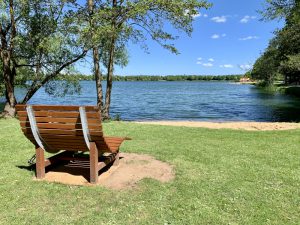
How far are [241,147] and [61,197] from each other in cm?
507

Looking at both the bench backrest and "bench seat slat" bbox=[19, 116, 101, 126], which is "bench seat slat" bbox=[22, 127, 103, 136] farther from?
"bench seat slat" bbox=[19, 116, 101, 126]

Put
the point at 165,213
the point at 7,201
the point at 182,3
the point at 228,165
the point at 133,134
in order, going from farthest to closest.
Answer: the point at 182,3 → the point at 133,134 → the point at 228,165 → the point at 7,201 → the point at 165,213

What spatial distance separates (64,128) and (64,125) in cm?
5

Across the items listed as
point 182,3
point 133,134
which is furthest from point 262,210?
point 182,3

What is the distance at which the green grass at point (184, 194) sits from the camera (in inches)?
183

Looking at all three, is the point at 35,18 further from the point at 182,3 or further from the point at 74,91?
the point at 182,3

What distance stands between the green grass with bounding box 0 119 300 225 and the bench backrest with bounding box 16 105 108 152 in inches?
30.3

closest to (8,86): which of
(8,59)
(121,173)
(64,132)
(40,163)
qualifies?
(8,59)

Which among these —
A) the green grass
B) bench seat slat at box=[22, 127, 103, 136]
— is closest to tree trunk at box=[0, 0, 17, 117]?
the green grass

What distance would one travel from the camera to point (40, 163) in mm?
6234

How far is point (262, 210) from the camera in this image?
4836 millimetres

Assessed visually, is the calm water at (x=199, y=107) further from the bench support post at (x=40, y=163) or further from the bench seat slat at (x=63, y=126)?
the bench seat slat at (x=63, y=126)

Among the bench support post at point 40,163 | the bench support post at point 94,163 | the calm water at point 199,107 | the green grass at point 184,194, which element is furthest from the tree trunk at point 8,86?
the bench support post at point 94,163

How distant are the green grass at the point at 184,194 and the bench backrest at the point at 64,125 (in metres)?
0.77
